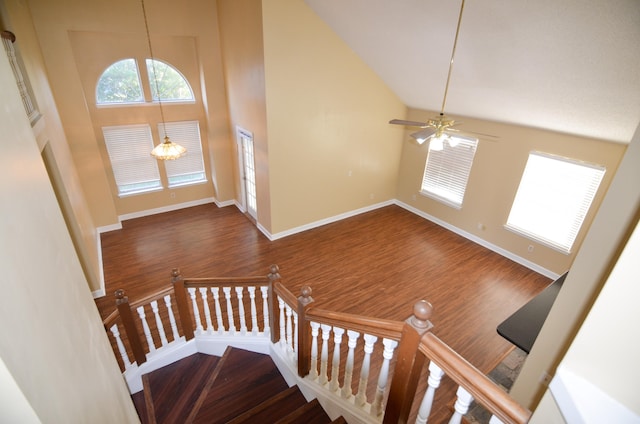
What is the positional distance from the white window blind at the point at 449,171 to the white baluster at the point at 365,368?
5162 mm

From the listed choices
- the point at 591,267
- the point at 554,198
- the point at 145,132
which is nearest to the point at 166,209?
the point at 145,132

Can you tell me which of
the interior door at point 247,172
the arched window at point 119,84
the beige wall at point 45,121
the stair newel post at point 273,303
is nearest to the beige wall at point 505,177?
the interior door at point 247,172

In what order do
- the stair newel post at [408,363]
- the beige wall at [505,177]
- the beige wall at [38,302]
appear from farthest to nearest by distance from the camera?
the beige wall at [505,177] → the stair newel post at [408,363] → the beige wall at [38,302]

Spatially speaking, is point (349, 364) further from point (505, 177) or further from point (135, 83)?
point (135, 83)

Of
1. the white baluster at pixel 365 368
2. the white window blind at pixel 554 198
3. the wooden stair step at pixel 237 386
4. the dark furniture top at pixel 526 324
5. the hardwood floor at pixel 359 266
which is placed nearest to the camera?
the white baluster at pixel 365 368

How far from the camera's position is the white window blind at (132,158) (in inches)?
258

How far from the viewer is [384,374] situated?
1.86 metres

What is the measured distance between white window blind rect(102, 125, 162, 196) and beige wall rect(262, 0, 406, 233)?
323 centimetres

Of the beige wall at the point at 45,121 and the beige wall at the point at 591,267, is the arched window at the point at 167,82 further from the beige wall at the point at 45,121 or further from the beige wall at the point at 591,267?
the beige wall at the point at 591,267

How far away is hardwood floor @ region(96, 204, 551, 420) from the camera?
4.68 metres

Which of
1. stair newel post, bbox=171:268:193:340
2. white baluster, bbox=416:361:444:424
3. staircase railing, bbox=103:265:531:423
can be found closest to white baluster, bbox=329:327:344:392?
staircase railing, bbox=103:265:531:423

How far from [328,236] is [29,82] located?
5134 mm

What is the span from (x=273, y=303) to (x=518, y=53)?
391 centimetres

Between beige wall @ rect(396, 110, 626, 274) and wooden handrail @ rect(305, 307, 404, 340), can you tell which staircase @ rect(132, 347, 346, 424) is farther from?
beige wall @ rect(396, 110, 626, 274)
